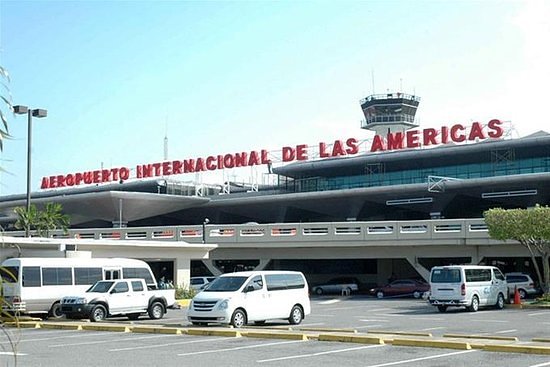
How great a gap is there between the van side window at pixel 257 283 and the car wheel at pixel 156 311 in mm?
6534

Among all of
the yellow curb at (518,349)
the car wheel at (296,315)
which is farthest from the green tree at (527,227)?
the yellow curb at (518,349)

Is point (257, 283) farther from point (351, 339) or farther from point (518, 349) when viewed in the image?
point (518, 349)

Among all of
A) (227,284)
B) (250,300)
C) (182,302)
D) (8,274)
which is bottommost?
(182,302)

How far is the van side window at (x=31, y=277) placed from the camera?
90.2 ft

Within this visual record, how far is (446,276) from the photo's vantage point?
31516mm

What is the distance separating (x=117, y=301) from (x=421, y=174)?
49.1 metres

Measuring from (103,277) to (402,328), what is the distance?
41.2 feet

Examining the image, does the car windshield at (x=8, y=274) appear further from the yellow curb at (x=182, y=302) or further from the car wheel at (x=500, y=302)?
the car wheel at (x=500, y=302)

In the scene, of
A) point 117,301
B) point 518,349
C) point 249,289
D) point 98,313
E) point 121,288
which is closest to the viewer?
point 518,349

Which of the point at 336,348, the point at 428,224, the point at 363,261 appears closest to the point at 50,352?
the point at 336,348

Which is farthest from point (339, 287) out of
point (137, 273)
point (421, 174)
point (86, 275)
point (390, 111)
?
point (390, 111)

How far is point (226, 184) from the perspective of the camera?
84.3 m

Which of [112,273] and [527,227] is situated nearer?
[112,273]

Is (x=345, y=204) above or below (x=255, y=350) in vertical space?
above
